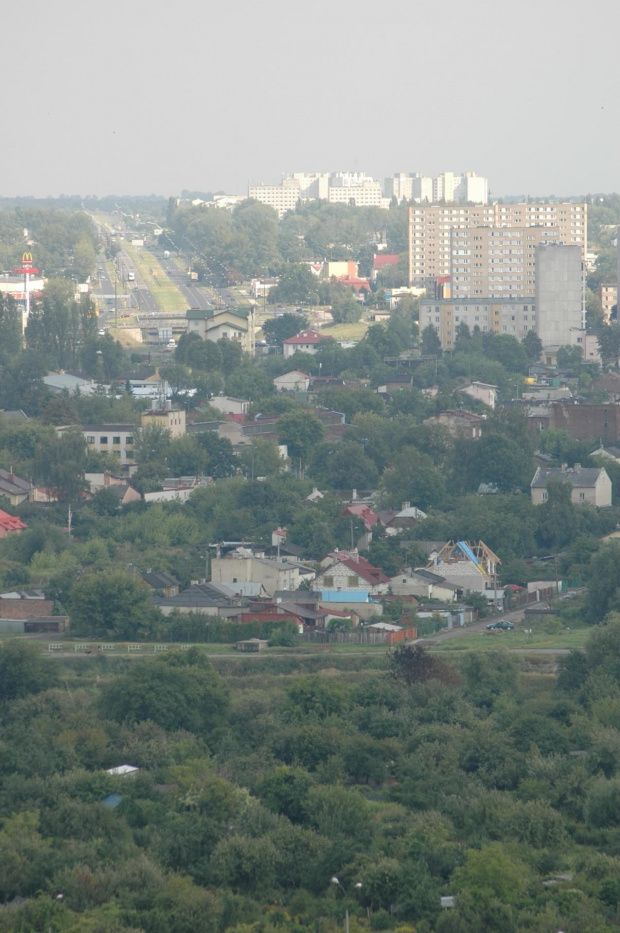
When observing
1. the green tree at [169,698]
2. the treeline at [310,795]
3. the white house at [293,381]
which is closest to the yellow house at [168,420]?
the white house at [293,381]

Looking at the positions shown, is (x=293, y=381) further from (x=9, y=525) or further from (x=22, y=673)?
(x=22, y=673)

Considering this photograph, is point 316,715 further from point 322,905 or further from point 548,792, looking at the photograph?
point 322,905

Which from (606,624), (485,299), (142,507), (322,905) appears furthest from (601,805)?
(485,299)

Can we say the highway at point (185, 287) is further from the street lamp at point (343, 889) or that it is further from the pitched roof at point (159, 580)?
the street lamp at point (343, 889)

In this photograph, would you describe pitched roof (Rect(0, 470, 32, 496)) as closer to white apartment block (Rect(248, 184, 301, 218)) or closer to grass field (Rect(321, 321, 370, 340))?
grass field (Rect(321, 321, 370, 340))

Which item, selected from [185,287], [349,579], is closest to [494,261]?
[185,287]

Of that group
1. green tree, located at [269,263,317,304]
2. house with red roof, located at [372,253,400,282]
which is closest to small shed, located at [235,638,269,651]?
green tree, located at [269,263,317,304]
